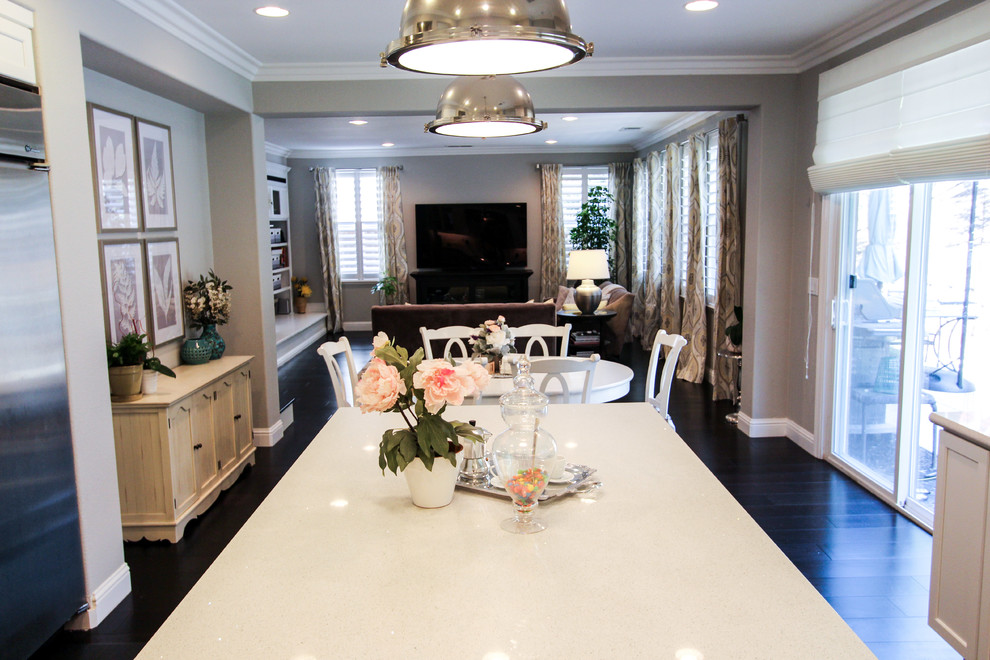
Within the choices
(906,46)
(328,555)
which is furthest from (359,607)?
(906,46)

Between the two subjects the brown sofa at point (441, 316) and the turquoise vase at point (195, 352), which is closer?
the turquoise vase at point (195, 352)

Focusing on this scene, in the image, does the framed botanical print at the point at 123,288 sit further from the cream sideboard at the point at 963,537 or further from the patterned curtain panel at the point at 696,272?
the patterned curtain panel at the point at 696,272

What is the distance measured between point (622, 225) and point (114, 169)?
737cm

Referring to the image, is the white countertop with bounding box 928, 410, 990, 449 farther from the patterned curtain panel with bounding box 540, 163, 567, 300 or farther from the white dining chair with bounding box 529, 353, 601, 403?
the patterned curtain panel with bounding box 540, 163, 567, 300

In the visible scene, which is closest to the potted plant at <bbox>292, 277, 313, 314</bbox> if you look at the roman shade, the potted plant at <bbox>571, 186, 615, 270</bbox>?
the potted plant at <bbox>571, 186, 615, 270</bbox>

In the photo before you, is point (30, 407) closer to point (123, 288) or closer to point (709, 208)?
point (123, 288)

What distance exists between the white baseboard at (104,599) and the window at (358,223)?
8.02 metres

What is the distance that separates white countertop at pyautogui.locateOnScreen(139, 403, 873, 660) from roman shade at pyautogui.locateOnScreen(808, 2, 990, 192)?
2.17m

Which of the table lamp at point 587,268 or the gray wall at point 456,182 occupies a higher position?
the gray wall at point 456,182

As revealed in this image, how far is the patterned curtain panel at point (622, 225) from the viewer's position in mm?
10156

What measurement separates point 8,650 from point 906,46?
440cm

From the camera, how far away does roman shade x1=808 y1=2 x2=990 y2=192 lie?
122 inches

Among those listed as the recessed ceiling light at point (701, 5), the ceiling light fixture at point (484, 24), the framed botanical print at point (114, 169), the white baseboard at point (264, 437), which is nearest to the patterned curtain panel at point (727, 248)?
the recessed ceiling light at point (701, 5)

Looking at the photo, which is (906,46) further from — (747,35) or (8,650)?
(8,650)
